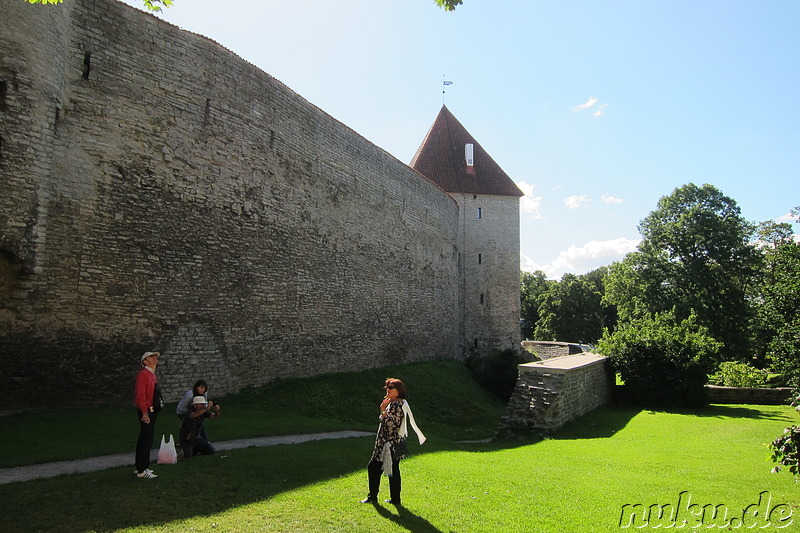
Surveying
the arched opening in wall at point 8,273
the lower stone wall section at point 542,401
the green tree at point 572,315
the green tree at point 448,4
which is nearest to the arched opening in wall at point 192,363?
the arched opening in wall at point 8,273

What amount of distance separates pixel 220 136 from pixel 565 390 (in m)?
9.66

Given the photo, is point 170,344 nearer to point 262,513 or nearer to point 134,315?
point 134,315

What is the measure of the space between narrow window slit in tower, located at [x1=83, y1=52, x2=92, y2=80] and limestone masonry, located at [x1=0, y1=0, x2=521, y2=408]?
2 centimetres

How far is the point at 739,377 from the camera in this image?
19016 millimetres

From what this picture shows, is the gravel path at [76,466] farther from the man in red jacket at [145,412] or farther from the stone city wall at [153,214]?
the stone city wall at [153,214]

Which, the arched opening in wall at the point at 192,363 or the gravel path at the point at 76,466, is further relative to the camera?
the arched opening in wall at the point at 192,363

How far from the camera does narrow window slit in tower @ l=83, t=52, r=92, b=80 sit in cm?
890

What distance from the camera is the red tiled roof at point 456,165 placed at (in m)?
27.5

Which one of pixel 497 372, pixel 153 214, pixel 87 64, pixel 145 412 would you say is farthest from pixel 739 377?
pixel 87 64

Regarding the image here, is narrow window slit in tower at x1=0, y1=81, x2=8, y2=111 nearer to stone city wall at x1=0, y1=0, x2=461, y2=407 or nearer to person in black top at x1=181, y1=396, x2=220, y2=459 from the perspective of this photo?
stone city wall at x1=0, y1=0, x2=461, y2=407

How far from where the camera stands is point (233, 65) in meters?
11.3

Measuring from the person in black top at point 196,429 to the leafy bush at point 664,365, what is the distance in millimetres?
14244

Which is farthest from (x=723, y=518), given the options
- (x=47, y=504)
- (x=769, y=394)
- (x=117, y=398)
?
(x=769, y=394)

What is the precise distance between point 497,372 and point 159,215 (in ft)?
52.0
